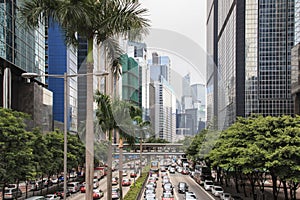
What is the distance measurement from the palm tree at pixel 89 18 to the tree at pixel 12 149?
44.9 ft

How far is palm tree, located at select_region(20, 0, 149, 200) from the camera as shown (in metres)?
10.2

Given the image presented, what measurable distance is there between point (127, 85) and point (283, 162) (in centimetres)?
1369

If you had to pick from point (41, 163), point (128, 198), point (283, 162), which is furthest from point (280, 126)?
point (41, 163)

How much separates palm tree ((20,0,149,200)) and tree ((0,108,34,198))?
13675mm

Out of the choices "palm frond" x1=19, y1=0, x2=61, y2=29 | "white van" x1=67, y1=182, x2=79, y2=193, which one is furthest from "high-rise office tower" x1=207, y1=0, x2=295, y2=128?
"palm frond" x1=19, y1=0, x2=61, y2=29

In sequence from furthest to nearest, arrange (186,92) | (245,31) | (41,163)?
(245,31), (41,163), (186,92)

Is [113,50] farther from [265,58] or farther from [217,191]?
[265,58]

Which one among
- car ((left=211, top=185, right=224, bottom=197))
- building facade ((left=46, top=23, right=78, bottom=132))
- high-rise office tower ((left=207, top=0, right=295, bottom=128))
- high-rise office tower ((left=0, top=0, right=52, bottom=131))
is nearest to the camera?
car ((left=211, top=185, right=224, bottom=197))

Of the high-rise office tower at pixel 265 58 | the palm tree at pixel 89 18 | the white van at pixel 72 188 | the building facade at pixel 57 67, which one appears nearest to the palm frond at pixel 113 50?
the palm tree at pixel 89 18

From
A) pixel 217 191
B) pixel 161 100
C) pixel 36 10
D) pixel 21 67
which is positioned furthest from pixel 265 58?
pixel 36 10

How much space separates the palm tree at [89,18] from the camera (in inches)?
403

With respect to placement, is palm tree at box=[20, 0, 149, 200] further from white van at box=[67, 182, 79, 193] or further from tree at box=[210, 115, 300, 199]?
white van at box=[67, 182, 79, 193]

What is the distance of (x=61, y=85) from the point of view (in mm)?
78688

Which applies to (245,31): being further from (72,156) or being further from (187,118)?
(187,118)
